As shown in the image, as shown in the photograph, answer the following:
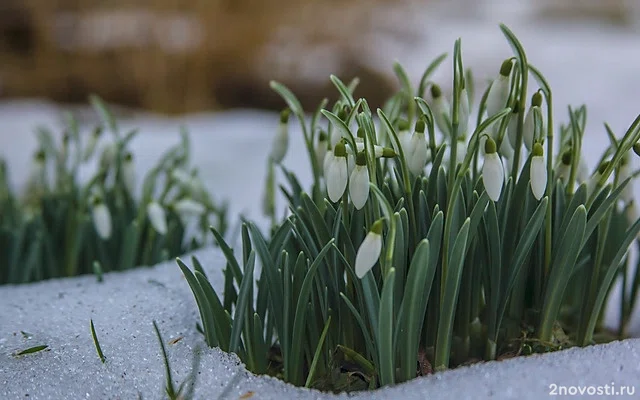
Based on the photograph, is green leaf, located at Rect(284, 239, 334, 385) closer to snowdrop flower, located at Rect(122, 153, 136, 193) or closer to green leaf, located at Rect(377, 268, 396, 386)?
green leaf, located at Rect(377, 268, 396, 386)

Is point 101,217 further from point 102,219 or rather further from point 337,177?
point 337,177

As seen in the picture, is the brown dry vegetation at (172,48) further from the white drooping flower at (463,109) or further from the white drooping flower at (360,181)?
the white drooping flower at (360,181)

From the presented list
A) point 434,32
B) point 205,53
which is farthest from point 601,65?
point 205,53

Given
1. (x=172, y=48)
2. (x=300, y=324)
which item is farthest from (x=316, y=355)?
(x=172, y=48)

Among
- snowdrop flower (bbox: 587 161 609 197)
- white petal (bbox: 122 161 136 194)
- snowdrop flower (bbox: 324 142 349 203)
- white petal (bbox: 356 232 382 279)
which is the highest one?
snowdrop flower (bbox: 324 142 349 203)

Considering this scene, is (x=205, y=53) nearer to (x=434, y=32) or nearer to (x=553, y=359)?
(x=434, y=32)

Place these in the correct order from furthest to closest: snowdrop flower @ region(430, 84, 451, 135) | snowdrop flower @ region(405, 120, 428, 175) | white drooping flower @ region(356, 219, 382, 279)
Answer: snowdrop flower @ region(430, 84, 451, 135), snowdrop flower @ region(405, 120, 428, 175), white drooping flower @ region(356, 219, 382, 279)

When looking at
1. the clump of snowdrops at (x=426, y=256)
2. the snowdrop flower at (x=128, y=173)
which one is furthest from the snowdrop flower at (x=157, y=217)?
the clump of snowdrops at (x=426, y=256)

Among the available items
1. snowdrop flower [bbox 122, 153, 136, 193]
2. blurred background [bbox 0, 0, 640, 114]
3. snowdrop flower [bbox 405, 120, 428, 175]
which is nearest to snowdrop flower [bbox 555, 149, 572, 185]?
snowdrop flower [bbox 405, 120, 428, 175]
